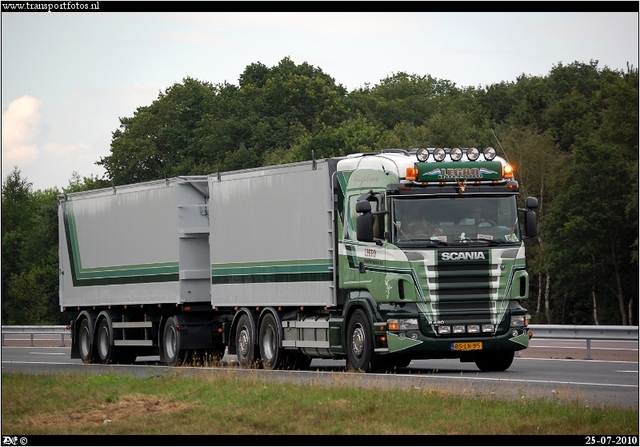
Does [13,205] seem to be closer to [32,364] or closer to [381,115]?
[381,115]

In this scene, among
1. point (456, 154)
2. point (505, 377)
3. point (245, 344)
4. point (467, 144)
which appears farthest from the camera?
point (467, 144)

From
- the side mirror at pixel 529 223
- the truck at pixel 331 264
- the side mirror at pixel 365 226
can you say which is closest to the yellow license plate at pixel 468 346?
the truck at pixel 331 264

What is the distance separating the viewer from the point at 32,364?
30.8 metres

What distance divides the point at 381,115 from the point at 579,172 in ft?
175

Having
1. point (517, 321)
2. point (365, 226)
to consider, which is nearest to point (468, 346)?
point (517, 321)

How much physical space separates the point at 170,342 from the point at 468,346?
28.3 ft

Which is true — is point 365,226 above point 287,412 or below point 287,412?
above

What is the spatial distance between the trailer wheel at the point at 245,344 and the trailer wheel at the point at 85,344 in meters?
5.89

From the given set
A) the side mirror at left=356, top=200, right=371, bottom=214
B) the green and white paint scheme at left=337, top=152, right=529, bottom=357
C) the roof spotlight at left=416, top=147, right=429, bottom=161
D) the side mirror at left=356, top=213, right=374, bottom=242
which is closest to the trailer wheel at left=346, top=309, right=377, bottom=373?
the green and white paint scheme at left=337, top=152, right=529, bottom=357

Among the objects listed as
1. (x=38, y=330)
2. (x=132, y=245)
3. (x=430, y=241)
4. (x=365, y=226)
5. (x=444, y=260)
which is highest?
(x=132, y=245)

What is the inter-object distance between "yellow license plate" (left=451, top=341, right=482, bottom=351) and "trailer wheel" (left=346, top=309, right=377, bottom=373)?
1328 mm

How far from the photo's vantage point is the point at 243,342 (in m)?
25.9

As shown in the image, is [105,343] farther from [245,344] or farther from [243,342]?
[245,344]

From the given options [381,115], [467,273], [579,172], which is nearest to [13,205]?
[381,115]
